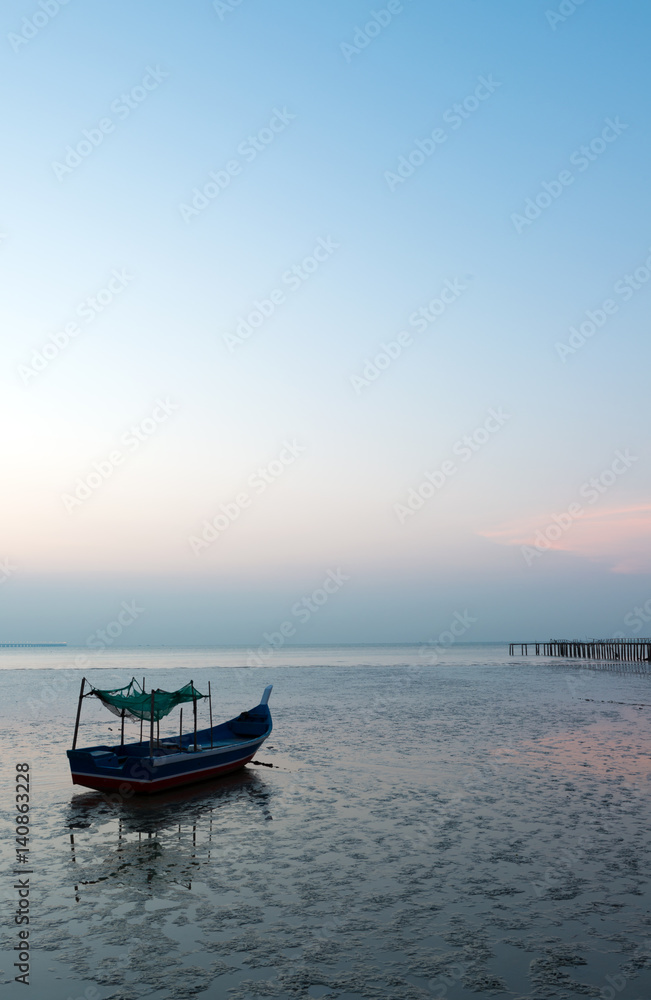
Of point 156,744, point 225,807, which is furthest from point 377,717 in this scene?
point 225,807

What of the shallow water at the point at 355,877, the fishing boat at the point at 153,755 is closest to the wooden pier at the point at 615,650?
the shallow water at the point at 355,877

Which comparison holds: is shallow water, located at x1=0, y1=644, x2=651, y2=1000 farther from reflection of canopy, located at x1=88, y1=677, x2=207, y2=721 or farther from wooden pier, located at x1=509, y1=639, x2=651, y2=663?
wooden pier, located at x1=509, y1=639, x2=651, y2=663

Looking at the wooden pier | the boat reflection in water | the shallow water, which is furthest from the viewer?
the wooden pier

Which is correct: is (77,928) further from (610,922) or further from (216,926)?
(610,922)

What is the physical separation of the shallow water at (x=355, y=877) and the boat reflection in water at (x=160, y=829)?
67 millimetres

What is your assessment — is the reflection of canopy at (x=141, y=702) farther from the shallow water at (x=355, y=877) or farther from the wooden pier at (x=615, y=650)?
the wooden pier at (x=615, y=650)

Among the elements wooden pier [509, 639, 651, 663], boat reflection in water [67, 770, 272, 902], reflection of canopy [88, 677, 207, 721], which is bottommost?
wooden pier [509, 639, 651, 663]

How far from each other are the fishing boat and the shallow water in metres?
0.46

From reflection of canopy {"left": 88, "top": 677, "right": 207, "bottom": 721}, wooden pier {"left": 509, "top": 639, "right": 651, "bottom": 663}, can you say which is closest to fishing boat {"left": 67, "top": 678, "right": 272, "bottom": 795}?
reflection of canopy {"left": 88, "top": 677, "right": 207, "bottom": 721}

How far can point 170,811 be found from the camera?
16.7m

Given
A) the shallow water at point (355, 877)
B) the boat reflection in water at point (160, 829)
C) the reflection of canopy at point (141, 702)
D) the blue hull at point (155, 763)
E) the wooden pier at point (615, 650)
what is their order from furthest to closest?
1. the wooden pier at point (615, 650)
2. the reflection of canopy at point (141, 702)
3. the blue hull at point (155, 763)
4. the boat reflection in water at point (160, 829)
5. the shallow water at point (355, 877)

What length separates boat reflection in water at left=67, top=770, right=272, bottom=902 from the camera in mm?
11688

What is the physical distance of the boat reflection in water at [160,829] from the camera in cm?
1169

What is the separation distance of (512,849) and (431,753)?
10866mm
